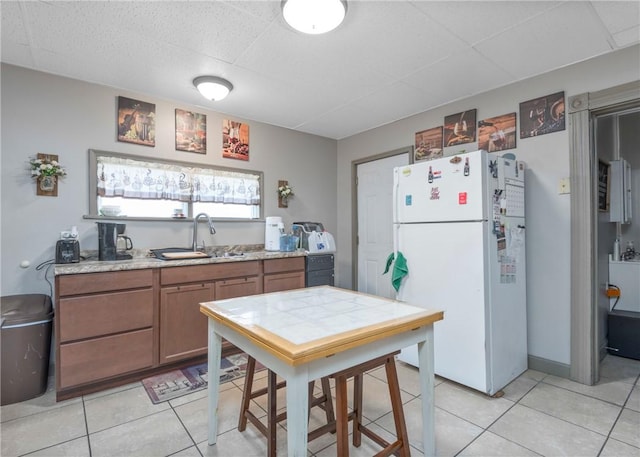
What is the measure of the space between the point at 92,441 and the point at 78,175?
2075 millimetres

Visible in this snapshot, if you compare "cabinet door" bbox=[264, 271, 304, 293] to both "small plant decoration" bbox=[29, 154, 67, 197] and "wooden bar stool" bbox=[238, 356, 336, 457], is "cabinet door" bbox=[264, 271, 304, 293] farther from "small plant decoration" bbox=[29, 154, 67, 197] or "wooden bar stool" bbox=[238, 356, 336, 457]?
"small plant decoration" bbox=[29, 154, 67, 197]

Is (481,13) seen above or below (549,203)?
above

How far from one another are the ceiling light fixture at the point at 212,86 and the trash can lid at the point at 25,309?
207 cm

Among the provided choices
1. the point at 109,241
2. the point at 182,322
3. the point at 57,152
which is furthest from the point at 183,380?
the point at 57,152

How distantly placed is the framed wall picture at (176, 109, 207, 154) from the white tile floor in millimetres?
2243

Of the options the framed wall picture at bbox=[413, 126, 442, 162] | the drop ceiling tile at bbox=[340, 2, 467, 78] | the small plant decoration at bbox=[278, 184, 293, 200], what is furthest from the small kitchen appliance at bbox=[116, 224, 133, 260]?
the framed wall picture at bbox=[413, 126, 442, 162]

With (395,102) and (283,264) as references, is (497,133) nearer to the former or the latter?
(395,102)

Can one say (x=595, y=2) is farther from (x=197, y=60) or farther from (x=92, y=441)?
(x=92, y=441)

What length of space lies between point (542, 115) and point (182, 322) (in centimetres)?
348

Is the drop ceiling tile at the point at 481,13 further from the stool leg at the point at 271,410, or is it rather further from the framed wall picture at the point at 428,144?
the stool leg at the point at 271,410

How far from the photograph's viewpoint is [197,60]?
2.42 metres

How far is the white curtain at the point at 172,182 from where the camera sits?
2.90 meters

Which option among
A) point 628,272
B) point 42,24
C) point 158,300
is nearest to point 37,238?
point 158,300

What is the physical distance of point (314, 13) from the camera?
1.76m
